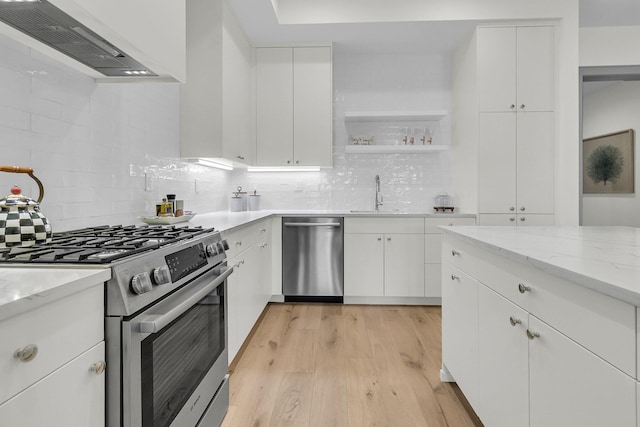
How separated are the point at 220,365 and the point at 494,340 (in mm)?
1179

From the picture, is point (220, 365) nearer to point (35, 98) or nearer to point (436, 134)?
point (35, 98)

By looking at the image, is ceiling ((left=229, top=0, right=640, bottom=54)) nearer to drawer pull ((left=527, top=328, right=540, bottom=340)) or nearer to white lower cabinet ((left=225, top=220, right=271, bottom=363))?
white lower cabinet ((left=225, top=220, right=271, bottom=363))

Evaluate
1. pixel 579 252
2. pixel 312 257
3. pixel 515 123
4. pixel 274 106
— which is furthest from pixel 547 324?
pixel 274 106

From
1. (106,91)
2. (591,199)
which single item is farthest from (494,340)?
(591,199)

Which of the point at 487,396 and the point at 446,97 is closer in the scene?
the point at 487,396

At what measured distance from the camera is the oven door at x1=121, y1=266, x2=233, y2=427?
93 centimetres

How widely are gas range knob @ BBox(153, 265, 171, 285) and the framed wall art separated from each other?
5.21 meters

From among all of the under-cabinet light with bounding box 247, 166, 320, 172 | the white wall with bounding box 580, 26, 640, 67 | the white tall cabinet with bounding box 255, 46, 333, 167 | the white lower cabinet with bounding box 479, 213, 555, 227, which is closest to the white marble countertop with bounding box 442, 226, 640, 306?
the white lower cabinet with bounding box 479, 213, 555, 227

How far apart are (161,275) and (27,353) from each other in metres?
0.42

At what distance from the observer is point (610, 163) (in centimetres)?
441

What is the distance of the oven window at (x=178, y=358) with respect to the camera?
101 cm

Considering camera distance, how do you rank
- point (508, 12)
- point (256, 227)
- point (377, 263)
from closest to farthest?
point (256, 227) < point (508, 12) < point (377, 263)

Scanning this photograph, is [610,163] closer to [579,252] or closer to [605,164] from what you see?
[605,164]

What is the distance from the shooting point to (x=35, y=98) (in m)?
1.45
